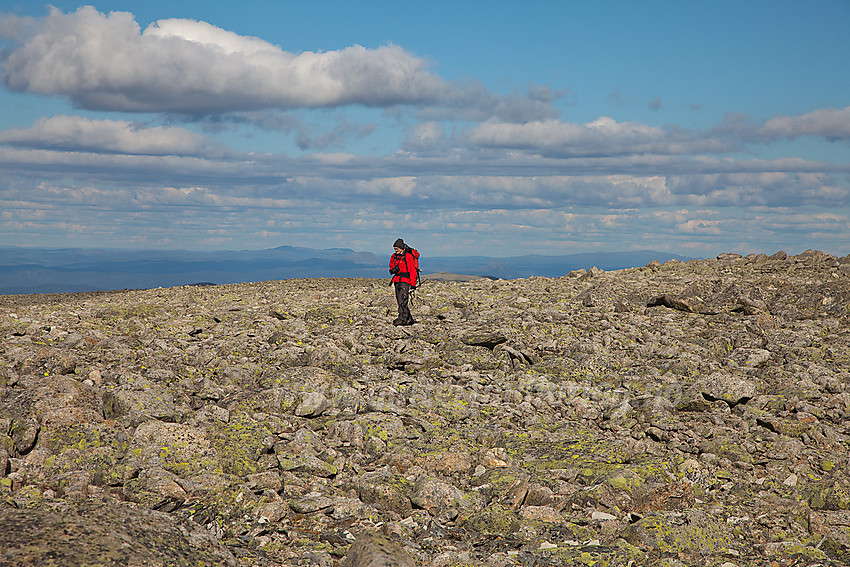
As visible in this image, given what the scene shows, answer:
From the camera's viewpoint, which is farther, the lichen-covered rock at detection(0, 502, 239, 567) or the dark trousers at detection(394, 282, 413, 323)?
the dark trousers at detection(394, 282, 413, 323)

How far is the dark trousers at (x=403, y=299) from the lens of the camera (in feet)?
Answer: 68.5

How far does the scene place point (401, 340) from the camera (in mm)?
19562

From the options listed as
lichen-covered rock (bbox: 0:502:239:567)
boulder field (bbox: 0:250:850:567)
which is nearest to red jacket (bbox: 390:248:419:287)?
boulder field (bbox: 0:250:850:567)

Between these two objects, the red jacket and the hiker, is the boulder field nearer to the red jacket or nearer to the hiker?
the hiker

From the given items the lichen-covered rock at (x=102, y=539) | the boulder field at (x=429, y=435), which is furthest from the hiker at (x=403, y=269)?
the lichen-covered rock at (x=102, y=539)

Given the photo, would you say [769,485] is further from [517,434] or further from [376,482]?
[376,482]

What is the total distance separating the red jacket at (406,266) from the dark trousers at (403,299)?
7.7 inches

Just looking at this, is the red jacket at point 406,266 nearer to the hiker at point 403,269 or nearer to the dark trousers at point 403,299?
the hiker at point 403,269

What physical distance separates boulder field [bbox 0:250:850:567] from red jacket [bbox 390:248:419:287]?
1.79 metres

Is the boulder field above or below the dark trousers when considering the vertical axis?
below


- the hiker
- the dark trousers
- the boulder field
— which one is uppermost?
the hiker

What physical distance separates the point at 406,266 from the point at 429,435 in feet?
26.3

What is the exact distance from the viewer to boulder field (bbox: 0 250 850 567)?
952 centimetres

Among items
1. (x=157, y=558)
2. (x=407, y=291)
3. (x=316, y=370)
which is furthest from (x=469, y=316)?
(x=157, y=558)
